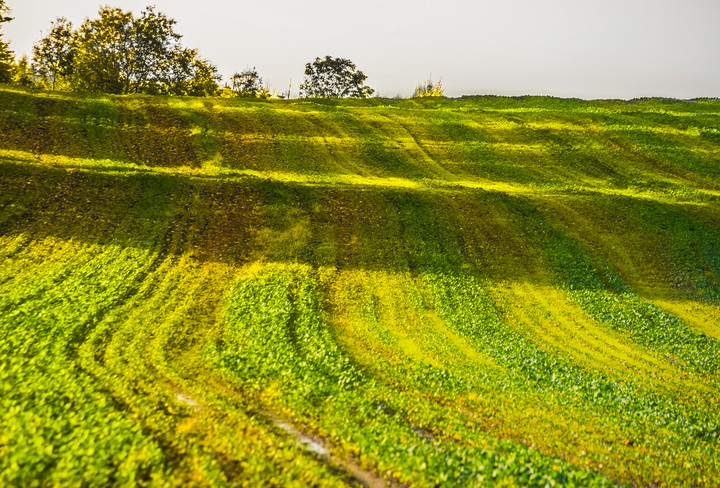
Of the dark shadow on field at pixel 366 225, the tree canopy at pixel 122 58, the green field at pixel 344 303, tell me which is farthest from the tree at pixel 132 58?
the dark shadow on field at pixel 366 225

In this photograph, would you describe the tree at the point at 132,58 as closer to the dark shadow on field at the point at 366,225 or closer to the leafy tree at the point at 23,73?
the leafy tree at the point at 23,73

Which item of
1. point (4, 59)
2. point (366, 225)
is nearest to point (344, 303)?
point (366, 225)

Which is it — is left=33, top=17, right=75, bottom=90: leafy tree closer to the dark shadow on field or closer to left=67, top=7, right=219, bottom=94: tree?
left=67, top=7, right=219, bottom=94: tree

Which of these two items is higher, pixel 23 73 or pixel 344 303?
pixel 23 73

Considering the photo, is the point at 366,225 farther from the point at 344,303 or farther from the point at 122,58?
the point at 122,58

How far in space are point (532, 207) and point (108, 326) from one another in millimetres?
32741

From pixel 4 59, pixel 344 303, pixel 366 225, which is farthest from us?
pixel 4 59

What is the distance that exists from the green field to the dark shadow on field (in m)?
0.21

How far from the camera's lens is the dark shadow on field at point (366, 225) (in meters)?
32.9

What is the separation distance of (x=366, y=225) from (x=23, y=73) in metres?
86.7

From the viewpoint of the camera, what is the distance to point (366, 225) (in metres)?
36.9

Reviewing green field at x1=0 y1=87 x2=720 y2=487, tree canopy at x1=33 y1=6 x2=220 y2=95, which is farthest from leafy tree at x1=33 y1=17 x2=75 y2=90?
green field at x1=0 y1=87 x2=720 y2=487

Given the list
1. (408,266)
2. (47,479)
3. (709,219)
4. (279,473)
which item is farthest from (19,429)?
(709,219)

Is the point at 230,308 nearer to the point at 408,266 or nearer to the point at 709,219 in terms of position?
the point at 408,266
